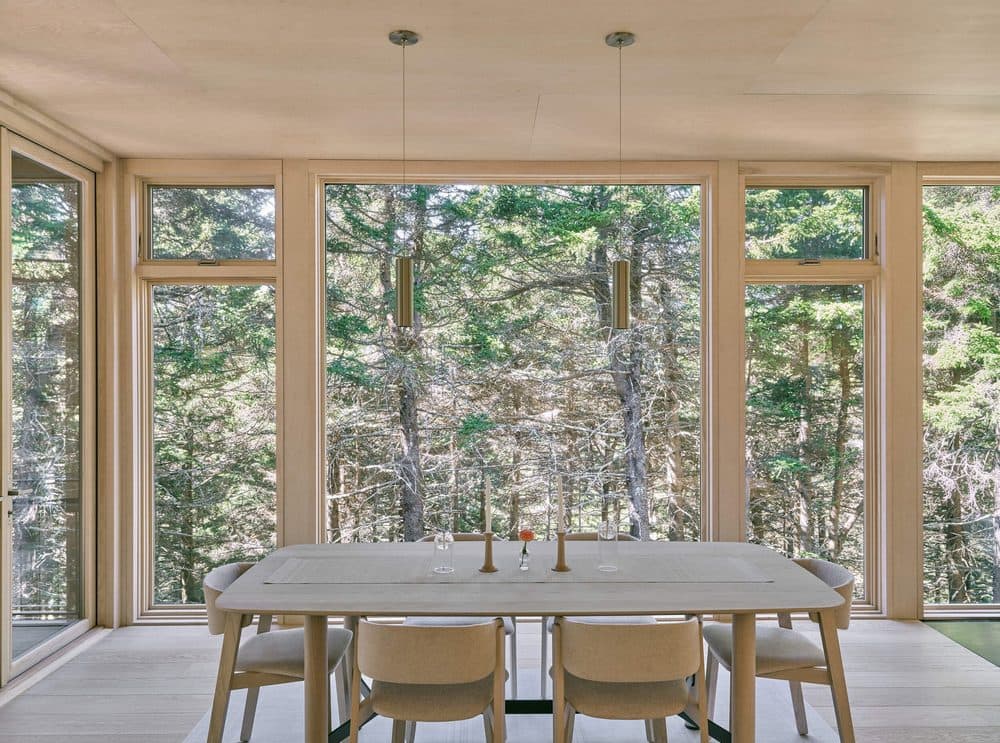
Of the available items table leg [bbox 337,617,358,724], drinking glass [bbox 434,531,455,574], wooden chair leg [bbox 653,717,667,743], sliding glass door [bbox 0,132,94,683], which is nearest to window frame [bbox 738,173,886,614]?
wooden chair leg [bbox 653,717,667,743]

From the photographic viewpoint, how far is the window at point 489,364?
4.15 metres

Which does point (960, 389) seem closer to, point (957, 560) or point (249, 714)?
point (957, 560)

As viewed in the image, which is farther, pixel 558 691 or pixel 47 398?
pixel 47 398

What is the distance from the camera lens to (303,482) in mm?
4035

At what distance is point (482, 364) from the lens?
13.6 feet

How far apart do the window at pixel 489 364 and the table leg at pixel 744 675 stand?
5.84ft

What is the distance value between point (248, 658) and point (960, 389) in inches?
162

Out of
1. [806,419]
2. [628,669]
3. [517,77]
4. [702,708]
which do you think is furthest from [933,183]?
[628,669]

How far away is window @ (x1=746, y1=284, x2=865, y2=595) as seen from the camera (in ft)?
13.8

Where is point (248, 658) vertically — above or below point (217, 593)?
below

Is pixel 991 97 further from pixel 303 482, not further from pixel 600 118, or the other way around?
pixel 303 482

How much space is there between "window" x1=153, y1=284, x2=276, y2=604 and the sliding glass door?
39 centimetres

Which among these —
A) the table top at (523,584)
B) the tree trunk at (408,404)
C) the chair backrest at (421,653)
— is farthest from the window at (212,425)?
the chair backrest at (421,653)

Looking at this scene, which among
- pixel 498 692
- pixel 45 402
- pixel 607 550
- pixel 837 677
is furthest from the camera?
pixel 45 402
